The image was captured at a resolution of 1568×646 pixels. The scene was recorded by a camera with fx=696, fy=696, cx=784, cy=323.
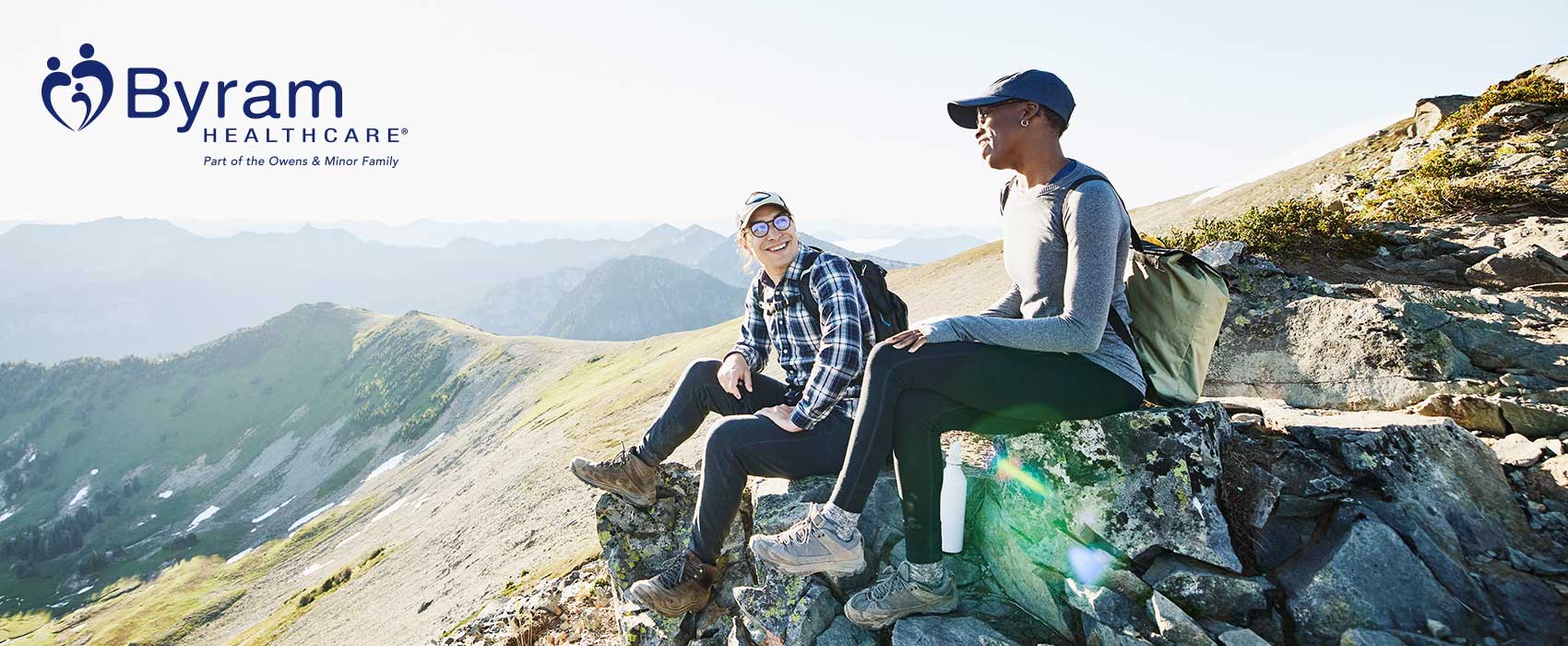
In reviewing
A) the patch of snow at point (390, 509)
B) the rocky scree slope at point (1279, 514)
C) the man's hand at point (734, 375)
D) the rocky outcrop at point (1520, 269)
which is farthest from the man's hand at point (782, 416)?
the patch of snow at point (390, 509)

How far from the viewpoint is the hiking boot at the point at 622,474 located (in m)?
7.53

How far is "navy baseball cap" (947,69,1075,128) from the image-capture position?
5.12m

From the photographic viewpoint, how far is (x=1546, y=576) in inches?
187

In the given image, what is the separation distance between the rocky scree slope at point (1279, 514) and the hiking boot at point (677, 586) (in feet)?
1.44

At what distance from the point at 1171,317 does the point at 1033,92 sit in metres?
1.99

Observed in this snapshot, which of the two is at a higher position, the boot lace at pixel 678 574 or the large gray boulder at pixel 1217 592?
the large gray boulder at pixel 1217 592

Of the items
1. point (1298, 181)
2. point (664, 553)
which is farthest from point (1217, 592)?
point (1298, 181)

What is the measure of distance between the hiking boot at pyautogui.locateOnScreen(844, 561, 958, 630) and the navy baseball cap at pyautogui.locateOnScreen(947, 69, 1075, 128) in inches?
142

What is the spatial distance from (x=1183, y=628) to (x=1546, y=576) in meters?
2.60

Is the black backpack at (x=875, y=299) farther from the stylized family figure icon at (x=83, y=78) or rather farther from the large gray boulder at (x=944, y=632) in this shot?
the stylized family figure icon at (x=83, y=78)

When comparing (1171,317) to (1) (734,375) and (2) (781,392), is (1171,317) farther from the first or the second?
(1) (734,375)

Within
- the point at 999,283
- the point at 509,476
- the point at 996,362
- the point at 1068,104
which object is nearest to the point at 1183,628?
the point at 996,362

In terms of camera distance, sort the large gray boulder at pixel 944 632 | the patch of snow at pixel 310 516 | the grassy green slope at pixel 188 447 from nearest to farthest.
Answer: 1. the large gray boulder at pixel 944 632
2. the patch of snow at pixel 310 516
3. the grassy green slope at pixel 188 447

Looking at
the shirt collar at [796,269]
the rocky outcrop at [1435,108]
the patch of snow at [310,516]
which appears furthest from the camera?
the patch of snow at [310,516]
